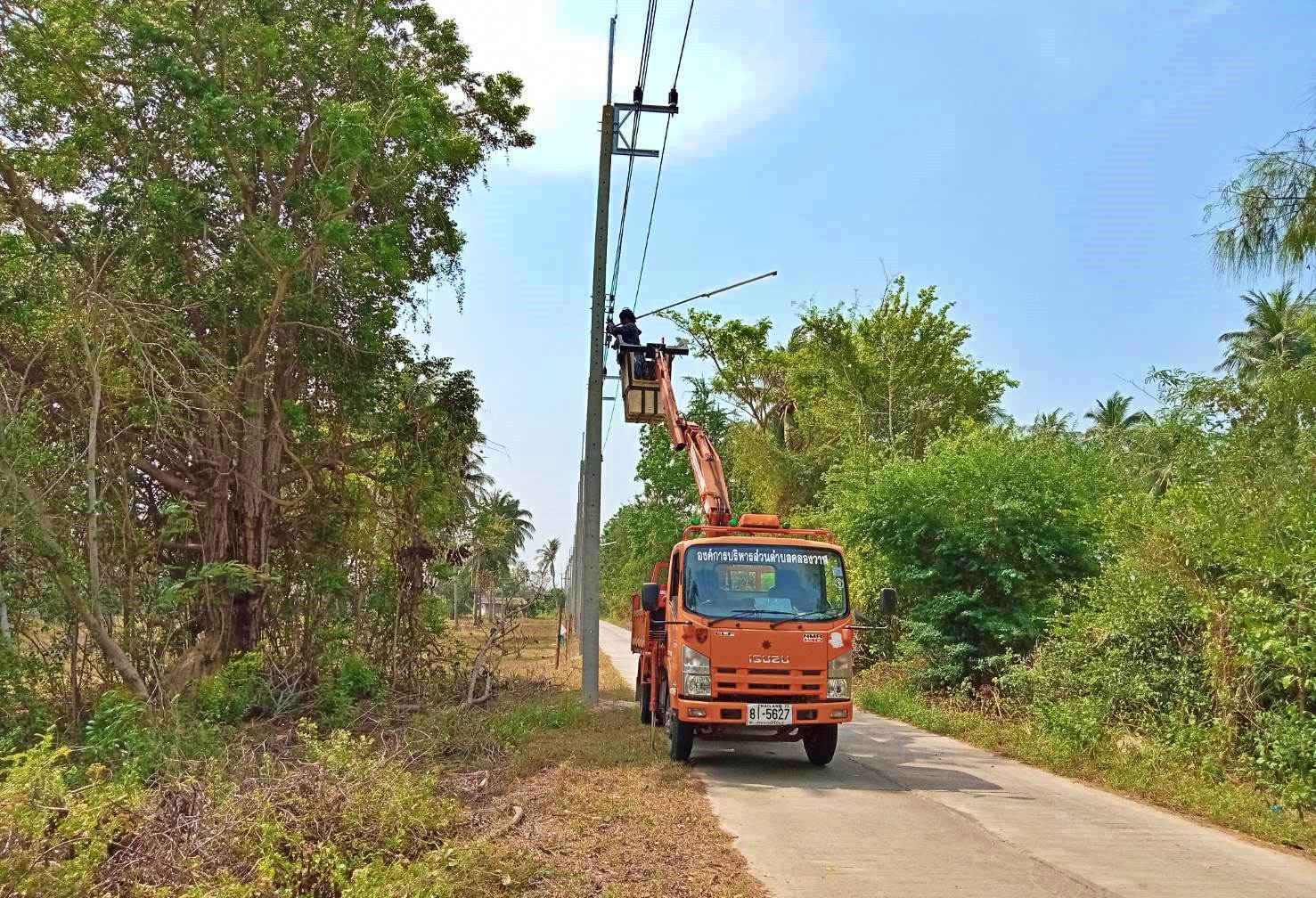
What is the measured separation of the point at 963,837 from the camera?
7809mm

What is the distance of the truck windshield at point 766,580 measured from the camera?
10555 millimetres

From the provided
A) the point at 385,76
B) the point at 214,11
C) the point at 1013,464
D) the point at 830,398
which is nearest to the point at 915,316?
the point at 830,398

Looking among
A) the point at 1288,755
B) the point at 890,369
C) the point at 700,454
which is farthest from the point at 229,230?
the point at 890,369

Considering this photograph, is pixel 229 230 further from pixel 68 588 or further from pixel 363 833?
pixel 363 833

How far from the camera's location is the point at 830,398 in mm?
28406

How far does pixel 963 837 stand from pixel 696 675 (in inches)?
124

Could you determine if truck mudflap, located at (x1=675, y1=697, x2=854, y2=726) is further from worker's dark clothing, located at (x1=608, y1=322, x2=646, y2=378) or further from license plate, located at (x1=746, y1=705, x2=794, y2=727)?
worker's dark clothing, located at (x1=608, y1=322, x2=646, y2=378)

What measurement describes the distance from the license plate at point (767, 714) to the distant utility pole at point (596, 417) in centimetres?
524

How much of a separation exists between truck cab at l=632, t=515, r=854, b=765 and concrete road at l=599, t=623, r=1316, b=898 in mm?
619

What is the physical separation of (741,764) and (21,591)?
841 cm

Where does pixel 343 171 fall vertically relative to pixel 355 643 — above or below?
above

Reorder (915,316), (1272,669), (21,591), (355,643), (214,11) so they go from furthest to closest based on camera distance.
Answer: (915,316), (355,643), (214,11), (21,591), (1272,669)

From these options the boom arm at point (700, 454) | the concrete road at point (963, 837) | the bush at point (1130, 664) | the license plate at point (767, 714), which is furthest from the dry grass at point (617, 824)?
the bush at point (1130, 664)

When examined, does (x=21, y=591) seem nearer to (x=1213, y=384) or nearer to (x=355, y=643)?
(x=355, y=643)
